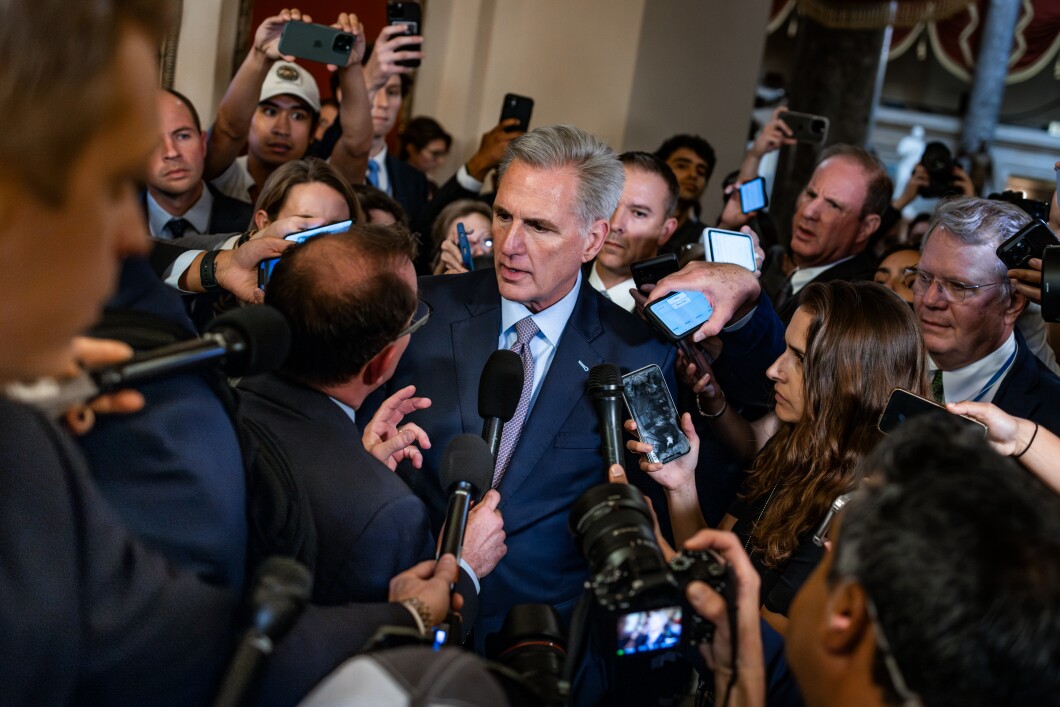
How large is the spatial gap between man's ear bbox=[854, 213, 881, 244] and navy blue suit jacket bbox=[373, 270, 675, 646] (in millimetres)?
1762

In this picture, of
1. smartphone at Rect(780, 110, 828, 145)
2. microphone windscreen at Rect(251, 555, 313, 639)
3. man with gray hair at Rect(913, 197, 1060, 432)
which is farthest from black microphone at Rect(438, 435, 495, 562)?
smartphone at Rect(780, 110, 828, 145)

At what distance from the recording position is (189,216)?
3.43m

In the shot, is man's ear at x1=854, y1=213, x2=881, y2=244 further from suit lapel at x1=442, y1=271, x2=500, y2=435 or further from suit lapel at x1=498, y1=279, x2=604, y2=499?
suit lapel at x1=442, y1=271, x2=500, y2=435

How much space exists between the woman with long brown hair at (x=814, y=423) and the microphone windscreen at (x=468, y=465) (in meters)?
0.62

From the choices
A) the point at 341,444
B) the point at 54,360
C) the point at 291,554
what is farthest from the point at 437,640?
the point at 54,360

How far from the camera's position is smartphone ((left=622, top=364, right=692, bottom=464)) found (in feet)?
7.20

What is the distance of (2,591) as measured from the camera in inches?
40.8

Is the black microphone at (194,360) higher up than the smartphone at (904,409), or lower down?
higher up

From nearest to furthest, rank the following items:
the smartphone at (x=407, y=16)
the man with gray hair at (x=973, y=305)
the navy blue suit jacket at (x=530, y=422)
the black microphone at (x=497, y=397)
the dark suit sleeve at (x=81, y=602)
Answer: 1. the dark suit sleeve at (x=81, y=602)
2. the black microphone at (x=497, y=397)
3. the navy blue suit jacket at (x=530, y=422)
4. the man with gray hair at (x=973, y=305)
5. the smartphone at (x=407, y=16)

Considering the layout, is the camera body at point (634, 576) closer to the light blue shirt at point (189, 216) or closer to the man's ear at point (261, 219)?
the man's ear at point (261, 219)

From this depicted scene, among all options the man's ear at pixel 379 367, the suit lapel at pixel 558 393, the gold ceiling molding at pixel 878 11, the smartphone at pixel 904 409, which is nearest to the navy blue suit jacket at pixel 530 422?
→ the suit lapel at pixel 558 393

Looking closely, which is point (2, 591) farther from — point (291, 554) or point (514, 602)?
point (514, 602)

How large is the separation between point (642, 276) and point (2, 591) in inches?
73.7

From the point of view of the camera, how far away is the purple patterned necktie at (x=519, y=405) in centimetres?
235
